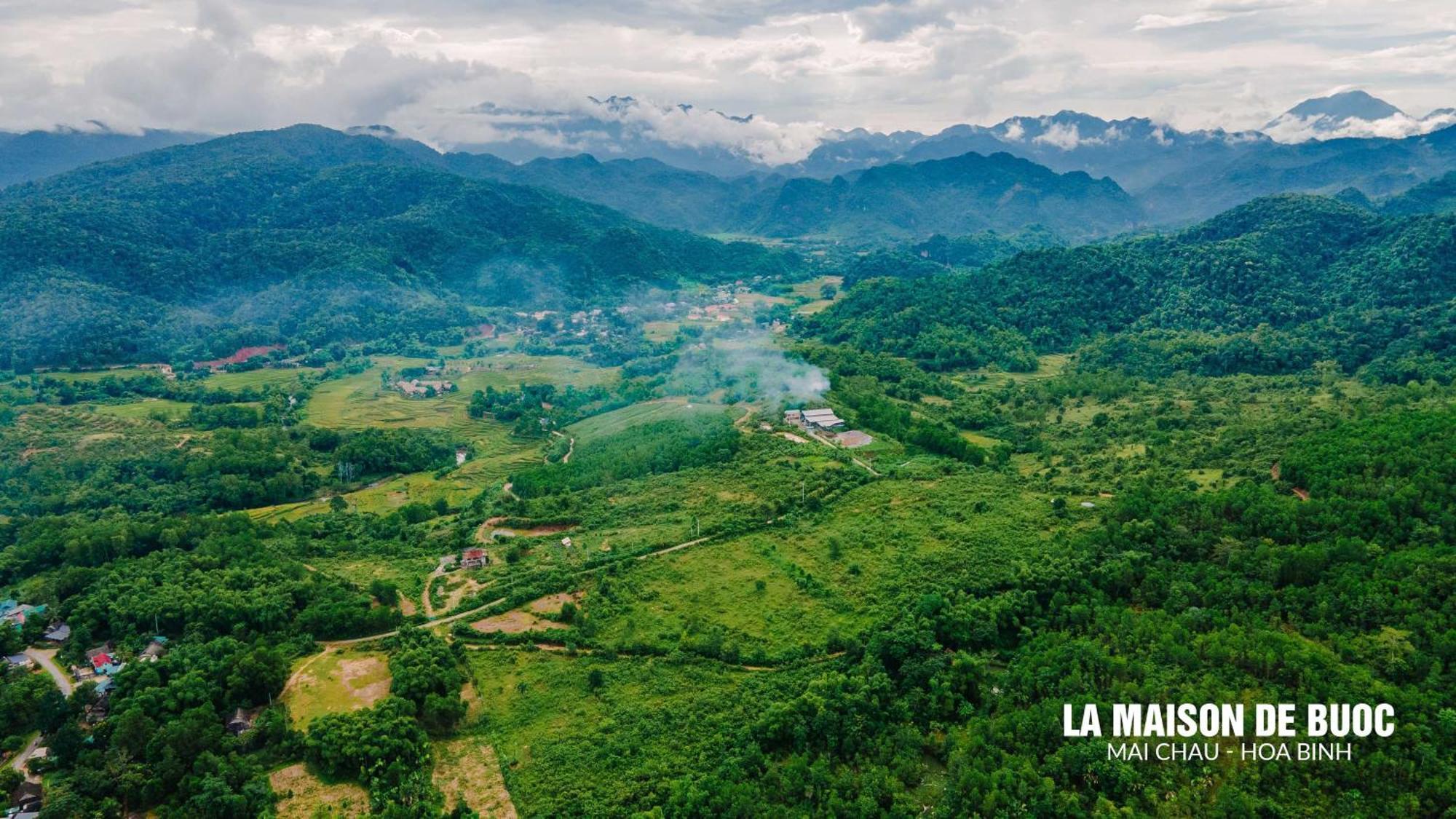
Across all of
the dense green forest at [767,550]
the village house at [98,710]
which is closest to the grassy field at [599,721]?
the dense green forest at [767,550]

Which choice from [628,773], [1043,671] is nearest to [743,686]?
[628,773]

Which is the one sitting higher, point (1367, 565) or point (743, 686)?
point (1367, 565)

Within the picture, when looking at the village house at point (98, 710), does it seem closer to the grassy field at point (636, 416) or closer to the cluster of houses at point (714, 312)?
the grassy field at point (636, 416)

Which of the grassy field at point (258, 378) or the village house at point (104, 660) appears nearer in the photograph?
the village house at point (104, 660)

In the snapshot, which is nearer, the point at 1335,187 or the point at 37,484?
the point at 37,484

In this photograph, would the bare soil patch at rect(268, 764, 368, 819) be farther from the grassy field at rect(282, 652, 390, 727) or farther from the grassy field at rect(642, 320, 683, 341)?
the grassy field at rect(642, 320, 683, 341)

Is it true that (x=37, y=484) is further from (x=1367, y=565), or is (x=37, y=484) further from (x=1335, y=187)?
(x=1335, y=187)
